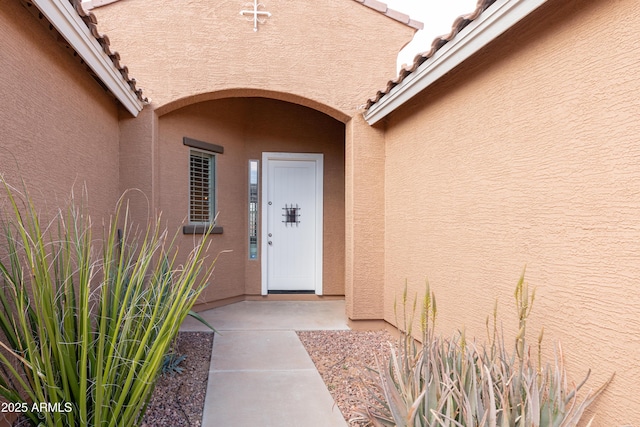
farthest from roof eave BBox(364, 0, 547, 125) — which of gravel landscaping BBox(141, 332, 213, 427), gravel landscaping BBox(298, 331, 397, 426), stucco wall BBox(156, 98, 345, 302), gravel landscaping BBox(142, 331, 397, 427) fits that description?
gravel landscaping BBox(141, 332, 213, 427)

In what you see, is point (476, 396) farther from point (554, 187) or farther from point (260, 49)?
point (260, 49)

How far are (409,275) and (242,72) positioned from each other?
342 cm

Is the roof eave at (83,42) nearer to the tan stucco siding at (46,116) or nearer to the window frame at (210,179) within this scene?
the tan stucco siding at (46,116)

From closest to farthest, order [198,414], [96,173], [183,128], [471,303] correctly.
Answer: [198,414]
[471,303]
[96,173]
[183,128]

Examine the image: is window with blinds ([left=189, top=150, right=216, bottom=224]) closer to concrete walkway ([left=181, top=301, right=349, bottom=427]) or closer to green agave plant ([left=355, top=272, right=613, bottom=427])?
concrete walkway ([left=181, top=301, right=349, bottom=427])

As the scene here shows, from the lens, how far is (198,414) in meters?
3.31

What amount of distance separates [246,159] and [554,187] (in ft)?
19.6

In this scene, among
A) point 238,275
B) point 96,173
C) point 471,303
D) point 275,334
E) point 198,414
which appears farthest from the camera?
point 238,275

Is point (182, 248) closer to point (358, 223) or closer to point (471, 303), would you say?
point (358, 223)

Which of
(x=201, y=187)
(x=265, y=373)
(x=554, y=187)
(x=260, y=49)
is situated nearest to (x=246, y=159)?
(x=201, y=187)

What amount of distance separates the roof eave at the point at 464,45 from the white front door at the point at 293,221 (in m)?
3.23

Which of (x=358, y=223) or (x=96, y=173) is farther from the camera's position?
(x=358, y=223)

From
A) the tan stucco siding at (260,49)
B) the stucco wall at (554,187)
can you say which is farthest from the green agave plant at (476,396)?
the tan stucco siding at (260,49)

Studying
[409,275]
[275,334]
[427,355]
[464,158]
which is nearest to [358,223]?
[409,275]
